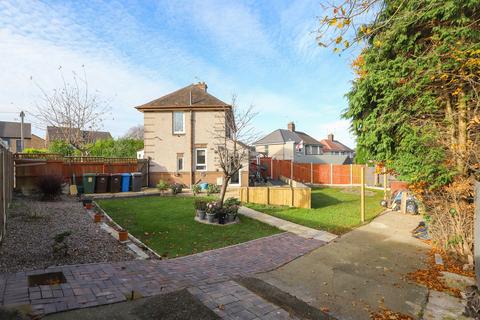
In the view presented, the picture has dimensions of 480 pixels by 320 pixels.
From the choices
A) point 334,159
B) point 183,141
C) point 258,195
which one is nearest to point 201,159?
point 183,141

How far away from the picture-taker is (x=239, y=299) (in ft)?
14.8

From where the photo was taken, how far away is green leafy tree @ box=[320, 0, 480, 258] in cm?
596

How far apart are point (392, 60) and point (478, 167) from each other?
3176 millimetres

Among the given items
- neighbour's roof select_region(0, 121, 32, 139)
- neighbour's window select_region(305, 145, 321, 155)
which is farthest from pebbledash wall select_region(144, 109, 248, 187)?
neighbour's roof select_region(0, 121, 32, 139)

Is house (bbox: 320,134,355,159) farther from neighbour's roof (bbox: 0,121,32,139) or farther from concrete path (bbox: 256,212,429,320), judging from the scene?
neighbour's roof (bbox: 0,121,32,139)

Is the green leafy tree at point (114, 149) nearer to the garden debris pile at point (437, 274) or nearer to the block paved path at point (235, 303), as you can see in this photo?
the block paved path at point (235, 303)

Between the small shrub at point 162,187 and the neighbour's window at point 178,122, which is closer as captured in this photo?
the small shrub at point 162,187

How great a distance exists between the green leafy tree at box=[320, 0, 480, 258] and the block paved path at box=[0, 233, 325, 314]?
347 centimetres

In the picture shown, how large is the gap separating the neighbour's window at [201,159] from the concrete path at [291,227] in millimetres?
9101

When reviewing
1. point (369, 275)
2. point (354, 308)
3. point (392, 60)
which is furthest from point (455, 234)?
point (392, 60)

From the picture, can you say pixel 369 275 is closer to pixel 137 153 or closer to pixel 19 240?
pixel 19 240

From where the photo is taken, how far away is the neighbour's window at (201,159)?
21.0 m

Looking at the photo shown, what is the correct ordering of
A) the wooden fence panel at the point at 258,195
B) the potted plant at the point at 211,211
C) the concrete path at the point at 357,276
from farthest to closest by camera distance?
1. the wooden fence panel at the point at 258,195
2. the potted plant at the point at 211,211
3. the concrete path at the point at 357,276

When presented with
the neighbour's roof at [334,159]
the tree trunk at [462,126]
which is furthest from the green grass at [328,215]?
the neighbour's roof at [334,159]
